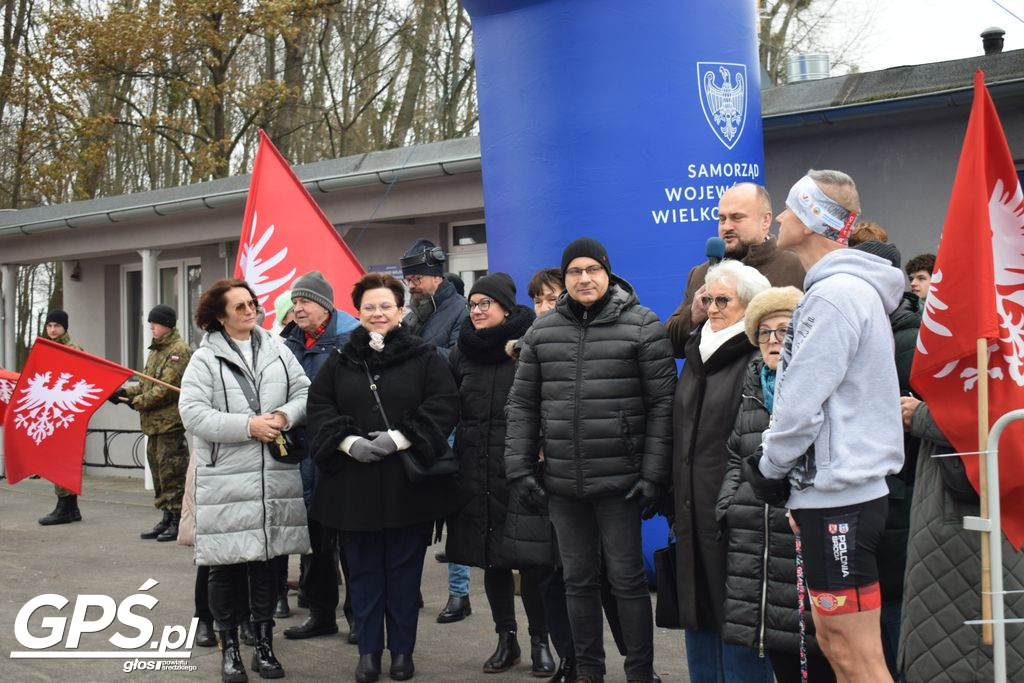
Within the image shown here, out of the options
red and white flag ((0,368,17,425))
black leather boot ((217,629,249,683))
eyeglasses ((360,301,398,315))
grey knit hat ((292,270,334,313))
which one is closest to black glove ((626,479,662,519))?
eyeglasses ((360,301,398,315))

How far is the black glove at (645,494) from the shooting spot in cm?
Result: 493

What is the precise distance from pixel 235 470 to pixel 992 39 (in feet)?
22.1

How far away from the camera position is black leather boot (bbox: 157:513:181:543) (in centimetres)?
1025

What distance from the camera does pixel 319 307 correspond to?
22.4 ft

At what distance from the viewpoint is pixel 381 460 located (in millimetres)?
5812

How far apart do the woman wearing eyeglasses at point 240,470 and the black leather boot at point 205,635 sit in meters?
0.58

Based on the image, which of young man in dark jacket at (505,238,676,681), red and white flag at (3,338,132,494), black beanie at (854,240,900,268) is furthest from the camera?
red and white flag at (3,338,132,494)

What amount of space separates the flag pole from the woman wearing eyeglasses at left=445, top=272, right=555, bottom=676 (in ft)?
8.41

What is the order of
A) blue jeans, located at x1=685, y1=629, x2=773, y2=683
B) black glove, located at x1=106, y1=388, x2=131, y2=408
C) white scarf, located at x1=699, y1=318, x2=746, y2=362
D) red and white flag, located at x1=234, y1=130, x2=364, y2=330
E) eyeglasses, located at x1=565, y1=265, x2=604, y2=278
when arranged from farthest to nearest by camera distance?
black glove, located at x1=106, y1=388, x2=131, y2=408
red and white flag, located at x1=234, y1=130, x2=364, y2=330
eyeglasses, located at x1=565, y1=265, x2=604, y2=278
white scarf, located at x1=699, y1=318, x2=746, y2=362
blue jeans, located at x1=685, y1=629, x2=773, y2=683

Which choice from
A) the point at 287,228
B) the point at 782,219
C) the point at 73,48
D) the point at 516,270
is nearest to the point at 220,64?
the point at 73,48

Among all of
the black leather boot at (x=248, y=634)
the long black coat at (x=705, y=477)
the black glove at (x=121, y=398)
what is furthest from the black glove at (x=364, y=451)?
the black glove at (x=121, y=398)

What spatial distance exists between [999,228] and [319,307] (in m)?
3.90

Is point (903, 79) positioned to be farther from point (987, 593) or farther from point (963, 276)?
point (987, 593)

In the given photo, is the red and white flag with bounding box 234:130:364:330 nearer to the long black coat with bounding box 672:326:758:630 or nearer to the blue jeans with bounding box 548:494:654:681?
the blue jeans with bounding box 548:494:654:681
